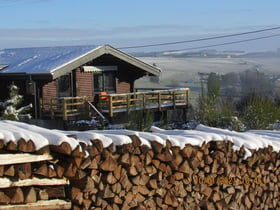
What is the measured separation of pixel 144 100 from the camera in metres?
24.2

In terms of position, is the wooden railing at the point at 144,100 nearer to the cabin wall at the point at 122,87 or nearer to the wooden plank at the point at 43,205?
the cabin wall at the point at 122,87

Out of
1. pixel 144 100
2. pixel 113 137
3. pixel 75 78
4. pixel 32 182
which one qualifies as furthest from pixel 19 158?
pixel 75 78

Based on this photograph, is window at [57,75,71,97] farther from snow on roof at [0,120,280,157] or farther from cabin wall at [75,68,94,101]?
snow on roof at [0,120,280,157]

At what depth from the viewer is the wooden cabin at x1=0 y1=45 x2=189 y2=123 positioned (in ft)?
74.9

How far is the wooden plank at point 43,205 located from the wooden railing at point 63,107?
51.6 ft

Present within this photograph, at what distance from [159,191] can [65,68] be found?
Result: 15.4 meters

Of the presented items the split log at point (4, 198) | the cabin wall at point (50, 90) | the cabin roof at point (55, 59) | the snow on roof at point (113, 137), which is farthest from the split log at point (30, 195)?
the cabin wall at point (50, 90)

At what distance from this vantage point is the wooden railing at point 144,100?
23.3 m

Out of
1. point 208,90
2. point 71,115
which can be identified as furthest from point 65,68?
point 208,90

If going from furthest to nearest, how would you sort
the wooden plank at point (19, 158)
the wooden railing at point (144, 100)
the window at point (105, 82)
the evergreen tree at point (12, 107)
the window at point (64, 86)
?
1. the window at point (105, 82)
2. the window at point (64, 86)
3. the wooden railing at point (144, 100)
4. the evergreen tree at point (12, 107)
5. the wooden plank at point (19, 158)

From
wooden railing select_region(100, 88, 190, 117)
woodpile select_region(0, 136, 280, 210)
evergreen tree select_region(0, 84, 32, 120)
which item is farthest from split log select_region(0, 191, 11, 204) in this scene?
wooden railing select_region(100, 88, 190, 117)

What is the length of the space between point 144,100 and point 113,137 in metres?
17.0

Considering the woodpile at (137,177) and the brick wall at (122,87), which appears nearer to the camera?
the woodpile at (137,177)

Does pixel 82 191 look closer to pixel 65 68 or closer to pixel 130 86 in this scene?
pixel 65 68
